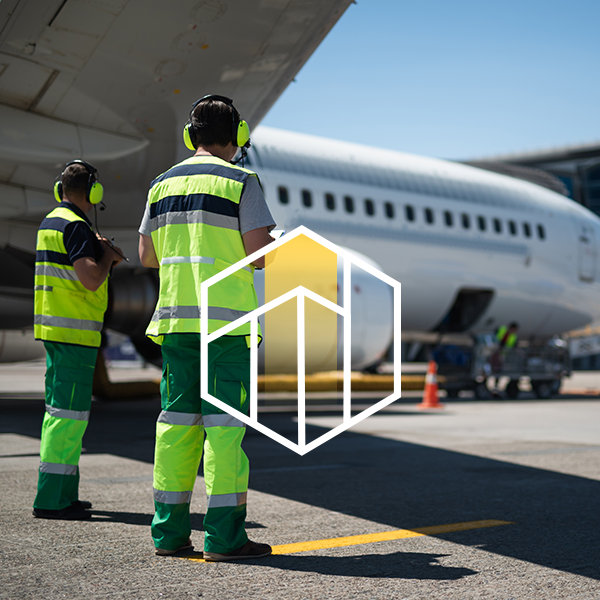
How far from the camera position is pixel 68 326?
4.04 meters

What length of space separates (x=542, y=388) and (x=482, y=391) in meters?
1.78

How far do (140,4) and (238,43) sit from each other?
1.00m

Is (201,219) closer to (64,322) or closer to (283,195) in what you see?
(64,322)

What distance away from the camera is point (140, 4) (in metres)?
5.43

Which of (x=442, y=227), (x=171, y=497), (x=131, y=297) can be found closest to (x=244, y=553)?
(x=171, y=497)

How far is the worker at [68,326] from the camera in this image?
3.86 meters

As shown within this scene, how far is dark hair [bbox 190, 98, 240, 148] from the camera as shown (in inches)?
128

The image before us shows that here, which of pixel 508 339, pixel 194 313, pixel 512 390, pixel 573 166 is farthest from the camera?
pixel 573 166

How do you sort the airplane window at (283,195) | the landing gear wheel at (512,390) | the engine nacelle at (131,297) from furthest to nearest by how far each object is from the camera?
the landing gear wheel at (512,390) → the airplane window at (283,195) → the engine nacelle at (131,297)

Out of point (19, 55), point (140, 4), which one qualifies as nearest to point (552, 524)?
point (140, 4)

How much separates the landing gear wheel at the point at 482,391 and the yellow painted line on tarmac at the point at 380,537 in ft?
40.1

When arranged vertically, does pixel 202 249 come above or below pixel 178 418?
above

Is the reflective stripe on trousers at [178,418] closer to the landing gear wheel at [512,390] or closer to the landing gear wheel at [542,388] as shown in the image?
the landing gear wheel at [512,390]

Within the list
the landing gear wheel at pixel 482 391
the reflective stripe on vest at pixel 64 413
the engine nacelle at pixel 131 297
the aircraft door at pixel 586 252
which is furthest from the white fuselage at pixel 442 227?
the reflective stripe on vest at pixel 64 413
